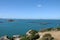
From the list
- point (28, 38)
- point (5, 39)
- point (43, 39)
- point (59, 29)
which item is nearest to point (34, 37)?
point (28, 38)

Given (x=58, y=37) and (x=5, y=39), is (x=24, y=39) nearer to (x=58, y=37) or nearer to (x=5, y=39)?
(x=5, y=39)

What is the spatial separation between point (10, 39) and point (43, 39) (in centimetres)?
447

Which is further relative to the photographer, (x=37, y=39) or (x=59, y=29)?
(x=59, y=29)

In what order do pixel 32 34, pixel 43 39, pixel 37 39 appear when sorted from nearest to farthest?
pixel 43 39 < pixel 37 39 < pixel 32 34

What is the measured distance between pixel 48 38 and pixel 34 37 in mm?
1974

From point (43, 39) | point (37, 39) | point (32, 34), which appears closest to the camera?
point (43, 39)

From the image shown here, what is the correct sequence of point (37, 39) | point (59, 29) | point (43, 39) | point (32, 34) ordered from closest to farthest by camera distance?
point (43, 39) → point (37, 39) → point (32, 34) → point (59, 29)

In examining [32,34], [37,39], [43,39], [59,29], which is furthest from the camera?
[59,29]

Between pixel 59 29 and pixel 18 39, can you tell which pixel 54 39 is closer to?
pixel 18 39

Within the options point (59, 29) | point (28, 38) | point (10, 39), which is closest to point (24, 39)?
point (28, 38)

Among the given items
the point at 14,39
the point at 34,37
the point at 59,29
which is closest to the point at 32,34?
the point at 34,37

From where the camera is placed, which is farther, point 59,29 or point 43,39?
point 59,29

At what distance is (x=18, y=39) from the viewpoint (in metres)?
18.8

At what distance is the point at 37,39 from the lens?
55.7ft
